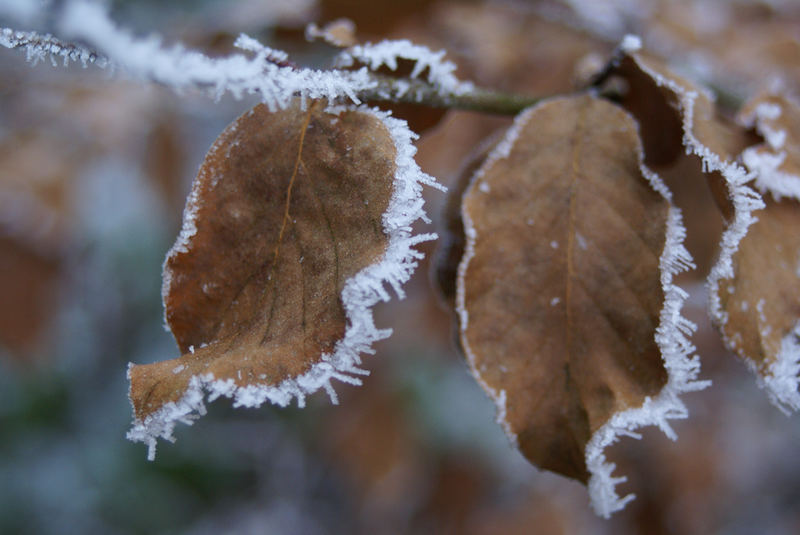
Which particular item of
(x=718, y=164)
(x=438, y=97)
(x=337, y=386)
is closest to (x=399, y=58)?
(x=438, y=97)

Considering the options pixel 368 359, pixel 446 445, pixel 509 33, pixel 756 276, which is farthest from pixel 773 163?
pixel 446 445

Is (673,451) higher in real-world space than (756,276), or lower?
lower

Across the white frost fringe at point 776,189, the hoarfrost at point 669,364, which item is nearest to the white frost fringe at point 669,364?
the hoarfrost at point 669,364

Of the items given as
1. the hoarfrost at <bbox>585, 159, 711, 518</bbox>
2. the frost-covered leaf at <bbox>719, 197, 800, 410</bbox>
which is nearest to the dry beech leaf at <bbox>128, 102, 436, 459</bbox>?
the hoarfrost at <bbox>585, 159, 711, 518</bbox>

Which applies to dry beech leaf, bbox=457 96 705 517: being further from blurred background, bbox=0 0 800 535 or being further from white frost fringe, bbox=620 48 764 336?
blurred background, bbox=0 0 800 535

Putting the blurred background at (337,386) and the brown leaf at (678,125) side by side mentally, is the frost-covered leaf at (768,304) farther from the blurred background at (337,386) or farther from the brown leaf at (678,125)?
the blurred background at (337,386)

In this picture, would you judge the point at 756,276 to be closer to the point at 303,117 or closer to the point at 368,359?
the point at 303,117
